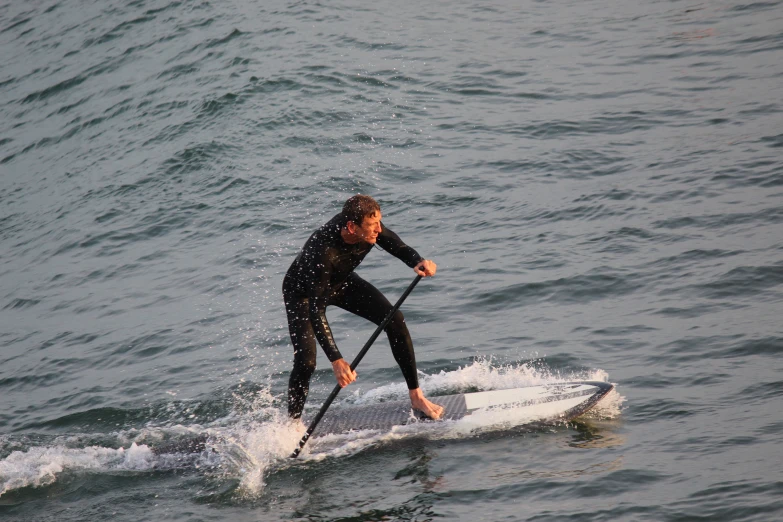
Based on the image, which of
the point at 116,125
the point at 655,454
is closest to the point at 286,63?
the point at 116,125

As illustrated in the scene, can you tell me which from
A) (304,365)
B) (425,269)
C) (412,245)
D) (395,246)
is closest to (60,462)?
(304,365)

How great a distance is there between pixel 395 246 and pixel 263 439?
1.93 meters

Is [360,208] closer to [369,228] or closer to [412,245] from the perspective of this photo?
[369,228]

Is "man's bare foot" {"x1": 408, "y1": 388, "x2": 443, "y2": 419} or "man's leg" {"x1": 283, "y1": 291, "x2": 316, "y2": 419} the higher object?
"man's leg" {"x1": 283, "y1": 291, "x2": 316, "y2": 419}

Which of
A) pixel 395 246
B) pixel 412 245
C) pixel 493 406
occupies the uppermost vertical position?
pixel 395 246

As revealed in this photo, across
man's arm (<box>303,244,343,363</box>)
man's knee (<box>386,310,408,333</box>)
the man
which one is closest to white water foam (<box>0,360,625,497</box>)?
the man

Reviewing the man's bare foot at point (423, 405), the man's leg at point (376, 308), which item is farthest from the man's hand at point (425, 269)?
the man's bare foot at point (423, 405)

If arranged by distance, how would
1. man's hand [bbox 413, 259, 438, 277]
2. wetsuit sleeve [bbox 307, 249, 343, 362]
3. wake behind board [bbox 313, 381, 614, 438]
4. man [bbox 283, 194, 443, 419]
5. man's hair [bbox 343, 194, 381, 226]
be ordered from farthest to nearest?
wake behind board [bbox 313, 381, 614, 438] → man's hand [bbox 413, 259, 438, 277] → wetsuit sleeve [bbox 307, 249, 343, 362] → man [bbox 283, 194, 443, 419] → man's hair [bbox 343, 194, 381, 226]

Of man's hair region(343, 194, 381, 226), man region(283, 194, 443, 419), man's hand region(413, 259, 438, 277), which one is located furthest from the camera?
man's hand region(413, 259, 438, 277)

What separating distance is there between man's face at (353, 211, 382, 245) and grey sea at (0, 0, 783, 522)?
1.68 m

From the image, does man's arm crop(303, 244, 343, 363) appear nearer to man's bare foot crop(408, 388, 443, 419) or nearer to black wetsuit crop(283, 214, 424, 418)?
black wetsuit crop(283, 214, 424, 418)

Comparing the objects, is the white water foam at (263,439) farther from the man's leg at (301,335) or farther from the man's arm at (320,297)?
the man's arm at (320,297)

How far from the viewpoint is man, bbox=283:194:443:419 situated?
269 inches

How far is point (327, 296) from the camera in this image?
721cm
